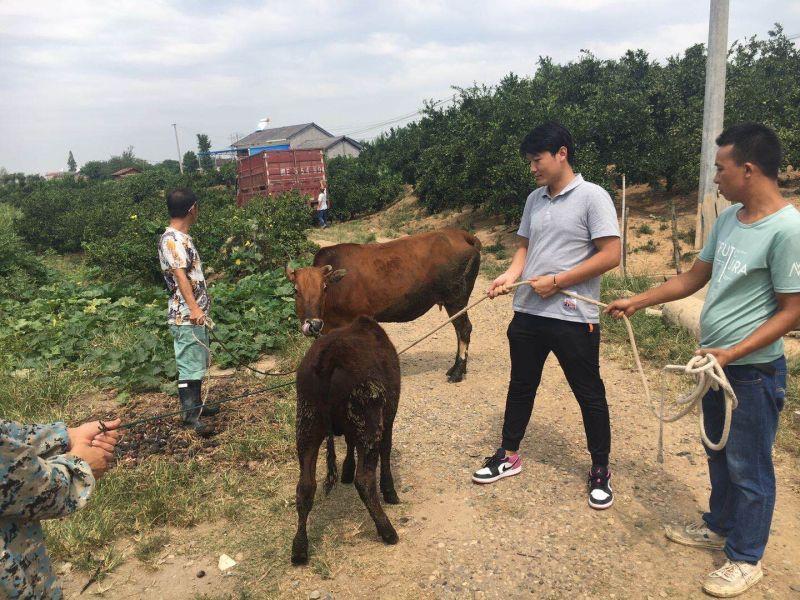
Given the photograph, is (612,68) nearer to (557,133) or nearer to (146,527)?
(557,133)

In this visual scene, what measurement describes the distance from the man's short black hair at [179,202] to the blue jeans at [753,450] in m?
4.03

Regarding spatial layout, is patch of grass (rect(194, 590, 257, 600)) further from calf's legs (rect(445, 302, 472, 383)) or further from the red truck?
the red truck

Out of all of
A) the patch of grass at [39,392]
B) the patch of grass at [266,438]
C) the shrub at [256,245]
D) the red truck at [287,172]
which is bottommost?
the patch of grass at [266,438]

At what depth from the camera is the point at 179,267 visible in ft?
14.9

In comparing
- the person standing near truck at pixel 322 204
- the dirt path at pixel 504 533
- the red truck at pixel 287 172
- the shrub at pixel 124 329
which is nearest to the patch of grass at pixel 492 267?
the shrub at pixel 124 329

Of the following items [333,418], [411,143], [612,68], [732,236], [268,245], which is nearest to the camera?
[732,236]

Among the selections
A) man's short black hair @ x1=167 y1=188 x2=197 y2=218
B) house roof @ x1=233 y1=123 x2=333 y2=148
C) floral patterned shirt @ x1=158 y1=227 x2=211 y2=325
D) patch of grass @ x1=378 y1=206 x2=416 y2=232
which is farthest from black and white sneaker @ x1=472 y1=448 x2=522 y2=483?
house roof @ x1=233 y1=123 x2=333 y2=148

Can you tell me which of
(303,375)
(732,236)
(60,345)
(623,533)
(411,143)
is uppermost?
(411,143)

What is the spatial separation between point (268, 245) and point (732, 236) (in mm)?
9319

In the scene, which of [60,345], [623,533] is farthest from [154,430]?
[623,533]

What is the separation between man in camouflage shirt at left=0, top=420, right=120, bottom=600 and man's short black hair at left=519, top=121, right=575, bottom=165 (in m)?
2.76

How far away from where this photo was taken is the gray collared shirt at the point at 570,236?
3.39 metres

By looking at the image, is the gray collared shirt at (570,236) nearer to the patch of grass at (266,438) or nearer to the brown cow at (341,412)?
the brown cow at (341,412)

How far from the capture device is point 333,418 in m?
3.34
